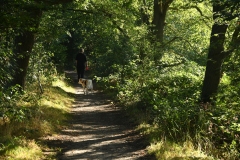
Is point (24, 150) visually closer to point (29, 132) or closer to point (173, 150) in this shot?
point (29, 132)

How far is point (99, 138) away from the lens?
8.26 m

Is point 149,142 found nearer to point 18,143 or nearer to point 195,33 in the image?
point 18,143

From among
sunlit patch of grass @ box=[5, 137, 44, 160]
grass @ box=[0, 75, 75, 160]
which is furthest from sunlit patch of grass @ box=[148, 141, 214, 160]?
sunlit patch of grass @ box=[5, 137, 44, 160]

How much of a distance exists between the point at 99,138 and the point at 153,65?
4612 mm

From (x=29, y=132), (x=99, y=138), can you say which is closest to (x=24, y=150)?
(x=29, y=132)

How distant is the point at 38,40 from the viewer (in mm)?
11883

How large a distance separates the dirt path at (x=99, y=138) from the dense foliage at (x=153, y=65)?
69 cm

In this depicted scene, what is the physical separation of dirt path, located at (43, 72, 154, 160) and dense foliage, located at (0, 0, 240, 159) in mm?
693

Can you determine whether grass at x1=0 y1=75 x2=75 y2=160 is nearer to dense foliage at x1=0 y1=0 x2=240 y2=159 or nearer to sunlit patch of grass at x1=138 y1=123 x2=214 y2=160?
dense foliage at x1=0 y1=0 x2=240 y2=159

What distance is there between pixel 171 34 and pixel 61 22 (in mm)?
10236

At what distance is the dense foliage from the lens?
5812mm

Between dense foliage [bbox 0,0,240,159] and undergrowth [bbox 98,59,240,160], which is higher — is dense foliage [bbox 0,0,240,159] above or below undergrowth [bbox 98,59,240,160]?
above

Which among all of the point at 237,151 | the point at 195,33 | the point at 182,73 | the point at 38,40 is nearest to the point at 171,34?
the point at 195,33

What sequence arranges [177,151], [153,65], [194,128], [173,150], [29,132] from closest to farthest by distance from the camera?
[177,151]
[173,150]
[29,132]
[194,128]
[153,65]
